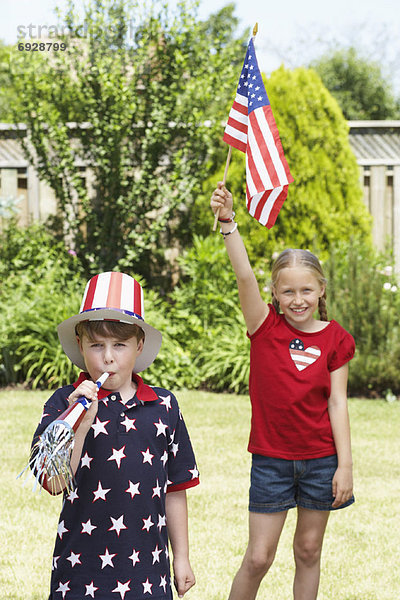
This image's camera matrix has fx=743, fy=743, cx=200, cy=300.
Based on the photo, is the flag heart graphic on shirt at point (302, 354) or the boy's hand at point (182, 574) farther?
the flag heart graphic on shirt at point (302, 354)

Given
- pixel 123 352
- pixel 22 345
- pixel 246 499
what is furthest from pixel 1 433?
pixel 123 352

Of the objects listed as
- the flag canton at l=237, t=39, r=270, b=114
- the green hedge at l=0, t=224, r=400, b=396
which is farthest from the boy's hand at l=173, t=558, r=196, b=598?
the green hedge at l=0, t=224, r=400, b=396

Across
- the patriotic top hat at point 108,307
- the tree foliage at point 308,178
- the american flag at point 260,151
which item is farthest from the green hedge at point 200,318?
the patriotic top hat at point 108,307

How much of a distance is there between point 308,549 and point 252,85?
174 cm

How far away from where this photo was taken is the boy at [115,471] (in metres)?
1.86

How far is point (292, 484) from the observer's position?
258 centimetres

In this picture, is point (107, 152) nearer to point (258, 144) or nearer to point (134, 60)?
point (134, 60)

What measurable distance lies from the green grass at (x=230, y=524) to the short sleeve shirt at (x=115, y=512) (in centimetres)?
139

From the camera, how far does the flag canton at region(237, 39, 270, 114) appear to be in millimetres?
2867

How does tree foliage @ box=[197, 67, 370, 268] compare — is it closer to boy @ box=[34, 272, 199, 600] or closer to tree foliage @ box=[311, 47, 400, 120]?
boy @ box=[34, 272, 199, 600]

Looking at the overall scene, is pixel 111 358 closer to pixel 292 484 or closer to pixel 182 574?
pixel 182 574

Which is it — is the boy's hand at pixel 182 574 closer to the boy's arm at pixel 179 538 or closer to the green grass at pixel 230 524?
the boy's arm at pixel 179 538

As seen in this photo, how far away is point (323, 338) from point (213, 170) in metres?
6.66

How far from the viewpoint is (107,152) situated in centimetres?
838
